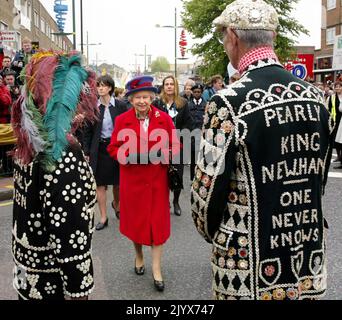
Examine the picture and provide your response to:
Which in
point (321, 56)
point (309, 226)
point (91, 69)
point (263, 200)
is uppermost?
point (321, 56)

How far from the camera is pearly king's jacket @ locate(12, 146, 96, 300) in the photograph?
2.15 m

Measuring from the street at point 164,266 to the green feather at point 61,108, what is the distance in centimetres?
190

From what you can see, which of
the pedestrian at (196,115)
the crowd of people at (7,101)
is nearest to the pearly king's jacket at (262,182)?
the pedestrian at (196,115)

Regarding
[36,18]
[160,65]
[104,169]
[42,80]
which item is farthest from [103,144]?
[160,65]

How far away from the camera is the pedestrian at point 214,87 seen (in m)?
10.3

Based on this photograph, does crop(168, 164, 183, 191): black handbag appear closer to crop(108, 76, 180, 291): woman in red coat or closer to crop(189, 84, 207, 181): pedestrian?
crop(108, 76, 180, 291): woman in red coat

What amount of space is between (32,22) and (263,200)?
1584 inches

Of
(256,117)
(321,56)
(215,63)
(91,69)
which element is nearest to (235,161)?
(256,117)

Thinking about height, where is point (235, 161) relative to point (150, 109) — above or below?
below

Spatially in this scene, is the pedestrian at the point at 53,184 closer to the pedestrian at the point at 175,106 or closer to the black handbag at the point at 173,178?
the black handbag at the point at 173,178

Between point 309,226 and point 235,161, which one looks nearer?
point 235,161

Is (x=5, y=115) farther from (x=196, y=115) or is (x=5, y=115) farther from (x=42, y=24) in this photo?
(x=42, y=24)

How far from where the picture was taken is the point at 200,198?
6.38 ft

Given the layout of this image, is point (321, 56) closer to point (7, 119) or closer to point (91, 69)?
point (7, 119)
